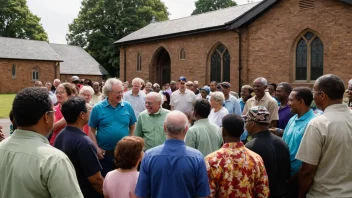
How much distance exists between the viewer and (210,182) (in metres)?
3.24

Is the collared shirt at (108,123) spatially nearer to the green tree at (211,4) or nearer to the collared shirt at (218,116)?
the collared shirt at (218,116)

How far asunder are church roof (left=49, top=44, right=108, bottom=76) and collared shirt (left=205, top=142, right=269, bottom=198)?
45.9m

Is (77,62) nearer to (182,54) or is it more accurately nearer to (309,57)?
(182,54)

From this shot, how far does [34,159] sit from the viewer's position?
6.82ft

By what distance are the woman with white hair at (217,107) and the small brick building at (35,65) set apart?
4193 centimetres

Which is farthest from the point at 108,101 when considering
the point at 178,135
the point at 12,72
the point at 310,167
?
the point at 12,72

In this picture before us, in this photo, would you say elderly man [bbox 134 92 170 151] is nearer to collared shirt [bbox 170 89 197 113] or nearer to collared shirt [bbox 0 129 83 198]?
collared shirt [bbox 0 129 83 198]

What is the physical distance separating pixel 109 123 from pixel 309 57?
14547mm

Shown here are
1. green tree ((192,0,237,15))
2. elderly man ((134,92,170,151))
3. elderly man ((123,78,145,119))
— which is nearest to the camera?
elderly man ((134,92,170,151))

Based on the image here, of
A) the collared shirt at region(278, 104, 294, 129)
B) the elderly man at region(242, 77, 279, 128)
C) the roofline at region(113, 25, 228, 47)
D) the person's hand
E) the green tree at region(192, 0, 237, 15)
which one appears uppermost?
the green tree at region(192, 0, 237, 15)

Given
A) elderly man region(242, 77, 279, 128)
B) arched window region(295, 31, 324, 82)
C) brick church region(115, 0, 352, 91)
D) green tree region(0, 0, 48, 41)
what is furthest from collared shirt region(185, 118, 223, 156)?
green tree region(0, 0, 48, 41)

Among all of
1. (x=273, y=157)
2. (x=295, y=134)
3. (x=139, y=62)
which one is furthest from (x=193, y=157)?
(x=139, y=62)

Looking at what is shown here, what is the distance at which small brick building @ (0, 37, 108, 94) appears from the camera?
142ft

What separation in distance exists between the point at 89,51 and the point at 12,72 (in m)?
12.0
